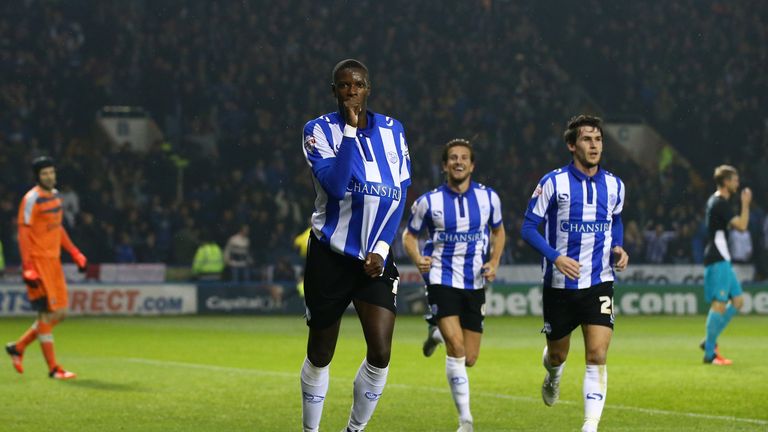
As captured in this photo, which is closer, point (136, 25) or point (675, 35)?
point (136, 25)

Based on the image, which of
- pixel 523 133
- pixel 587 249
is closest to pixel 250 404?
pixel 587 249

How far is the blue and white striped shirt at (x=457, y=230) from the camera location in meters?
10.2

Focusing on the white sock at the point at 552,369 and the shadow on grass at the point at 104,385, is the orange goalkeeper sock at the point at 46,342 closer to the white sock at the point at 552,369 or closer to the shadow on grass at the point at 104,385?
the shadow on grass at the point at 104,385

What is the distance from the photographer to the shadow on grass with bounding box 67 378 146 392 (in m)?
12.2

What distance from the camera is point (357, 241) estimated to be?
23.0 ft

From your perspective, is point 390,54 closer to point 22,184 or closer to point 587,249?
point 22,184

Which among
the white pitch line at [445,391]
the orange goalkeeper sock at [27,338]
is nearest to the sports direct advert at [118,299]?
the white pitch line at [445,391]

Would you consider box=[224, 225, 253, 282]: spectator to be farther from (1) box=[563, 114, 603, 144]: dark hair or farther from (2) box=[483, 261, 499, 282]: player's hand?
(1) box=[563, 114, 603, 144]: dark hair

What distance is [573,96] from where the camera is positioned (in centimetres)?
3697

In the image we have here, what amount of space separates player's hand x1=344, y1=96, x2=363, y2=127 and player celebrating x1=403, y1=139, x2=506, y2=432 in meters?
3.26

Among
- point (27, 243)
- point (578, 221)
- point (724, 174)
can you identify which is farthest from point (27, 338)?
point (724, 174)

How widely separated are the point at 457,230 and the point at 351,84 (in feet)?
12.4

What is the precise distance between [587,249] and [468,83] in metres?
27.3

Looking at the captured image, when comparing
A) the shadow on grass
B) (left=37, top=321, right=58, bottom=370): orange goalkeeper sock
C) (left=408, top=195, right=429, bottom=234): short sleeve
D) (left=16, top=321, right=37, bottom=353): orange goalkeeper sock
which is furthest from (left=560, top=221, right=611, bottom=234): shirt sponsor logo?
(left=16, top=321, right=37, bottom=353): orange goalkeeper sock
